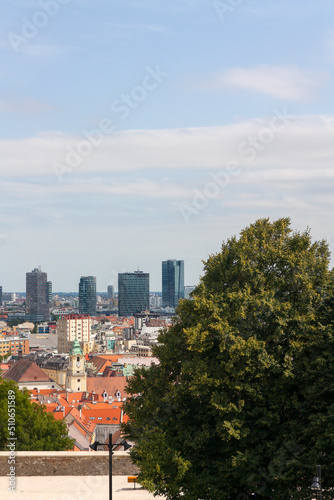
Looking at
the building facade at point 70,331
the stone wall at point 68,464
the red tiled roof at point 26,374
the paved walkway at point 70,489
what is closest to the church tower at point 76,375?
the red tiled roof at point 26,374

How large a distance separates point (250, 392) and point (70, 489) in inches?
200

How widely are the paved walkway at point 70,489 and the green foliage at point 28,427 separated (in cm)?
399

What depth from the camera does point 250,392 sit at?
14.1 meters

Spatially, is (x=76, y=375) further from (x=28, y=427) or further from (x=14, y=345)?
(x=28, y=427)

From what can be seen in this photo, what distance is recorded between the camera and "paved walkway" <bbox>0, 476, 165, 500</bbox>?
1525 centimetres

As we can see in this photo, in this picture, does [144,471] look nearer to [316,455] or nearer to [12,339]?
[316,455]

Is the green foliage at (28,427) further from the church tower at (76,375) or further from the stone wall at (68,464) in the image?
the church tower at (76,375)

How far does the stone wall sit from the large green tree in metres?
1.60

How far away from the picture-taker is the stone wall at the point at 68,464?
16.7 metres

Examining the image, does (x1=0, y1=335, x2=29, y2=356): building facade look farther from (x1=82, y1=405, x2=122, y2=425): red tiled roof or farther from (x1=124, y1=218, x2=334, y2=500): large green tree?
(x1=124, y1=218, x2=334, y2=500): large green tree

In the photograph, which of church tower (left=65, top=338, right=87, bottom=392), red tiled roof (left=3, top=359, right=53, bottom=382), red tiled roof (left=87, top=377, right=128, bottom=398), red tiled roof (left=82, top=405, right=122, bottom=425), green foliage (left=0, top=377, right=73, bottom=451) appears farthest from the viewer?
red tiled roof (left=3, top=359, right=53, bottom=382)

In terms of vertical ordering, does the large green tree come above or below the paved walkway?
above

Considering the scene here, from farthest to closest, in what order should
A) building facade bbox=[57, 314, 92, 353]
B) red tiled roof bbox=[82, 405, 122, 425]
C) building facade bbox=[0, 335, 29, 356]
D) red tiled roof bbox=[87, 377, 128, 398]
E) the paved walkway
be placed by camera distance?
1. building facade bbox=[57, 314, 92, 353]
2. building facade bbox=[0, 335, 29, 356]
3. red tiled roof bbox=[87, 377, 128, 398]
4. red tiled roof bbox=[82, 405, 122, 425]
5. the paved walkway

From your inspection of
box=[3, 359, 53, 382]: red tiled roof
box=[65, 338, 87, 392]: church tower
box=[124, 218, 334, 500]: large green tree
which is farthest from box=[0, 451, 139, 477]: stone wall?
box=[3, 359, 53, 382]: red tiled roof
